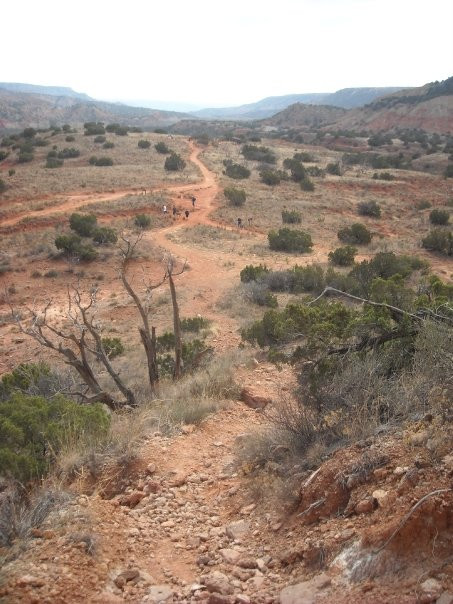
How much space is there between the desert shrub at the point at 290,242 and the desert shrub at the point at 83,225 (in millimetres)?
8179

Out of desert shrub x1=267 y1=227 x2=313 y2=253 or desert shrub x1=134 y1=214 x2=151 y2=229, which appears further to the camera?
desert shrub x1=134 y1=214 x2=151 y2=229

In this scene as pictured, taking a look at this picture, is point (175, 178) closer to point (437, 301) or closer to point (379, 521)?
point (437, 301)

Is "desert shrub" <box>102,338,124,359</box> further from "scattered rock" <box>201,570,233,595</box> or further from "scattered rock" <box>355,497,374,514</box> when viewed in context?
"scattered rock" <box>355,497,374,514</box>

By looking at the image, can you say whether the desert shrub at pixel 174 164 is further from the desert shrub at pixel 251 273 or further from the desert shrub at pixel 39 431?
the desert shrub at pixel 39 431

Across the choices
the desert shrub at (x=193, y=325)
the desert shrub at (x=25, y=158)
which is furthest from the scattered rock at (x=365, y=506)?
the desert shrub at (x=25, y=158)

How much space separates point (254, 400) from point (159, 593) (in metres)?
3.72

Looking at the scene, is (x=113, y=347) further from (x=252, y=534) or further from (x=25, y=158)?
(x=25, y=158)

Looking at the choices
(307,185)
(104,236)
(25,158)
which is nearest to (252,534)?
(104,236)

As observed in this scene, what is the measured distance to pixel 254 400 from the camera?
6609mm

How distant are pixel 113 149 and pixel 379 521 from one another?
4472 centimetres

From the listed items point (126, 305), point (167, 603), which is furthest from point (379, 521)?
point (126, 305)

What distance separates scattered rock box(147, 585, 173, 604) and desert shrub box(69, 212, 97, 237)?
19.6 metres

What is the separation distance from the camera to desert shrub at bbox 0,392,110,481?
4465 mm

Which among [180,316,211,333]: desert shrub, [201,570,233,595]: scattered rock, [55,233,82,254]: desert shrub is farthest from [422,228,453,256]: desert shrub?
[201,570,233,595]: scattered rock
